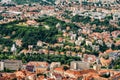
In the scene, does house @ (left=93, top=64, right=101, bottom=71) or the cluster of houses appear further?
house @ (left=93, top=64, right=101, bottom=71)

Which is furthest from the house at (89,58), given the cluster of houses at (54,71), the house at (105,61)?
the cluster of houses at (54,71)

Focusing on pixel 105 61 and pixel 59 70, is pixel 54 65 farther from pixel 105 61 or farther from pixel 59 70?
pixel 105 61

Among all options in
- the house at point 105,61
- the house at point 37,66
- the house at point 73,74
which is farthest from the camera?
the house at point 105,61

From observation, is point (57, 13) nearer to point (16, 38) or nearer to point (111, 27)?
point (111, 27)

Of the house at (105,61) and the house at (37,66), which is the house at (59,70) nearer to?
the house at (37,66)

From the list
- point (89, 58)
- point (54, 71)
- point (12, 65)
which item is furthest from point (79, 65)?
point (12, 65)

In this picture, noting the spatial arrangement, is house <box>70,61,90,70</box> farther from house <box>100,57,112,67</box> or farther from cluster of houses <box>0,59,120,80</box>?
house <box>100,57,112,67</box>

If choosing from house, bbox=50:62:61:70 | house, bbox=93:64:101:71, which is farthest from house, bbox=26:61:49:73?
house, bbox=93:64:101:71

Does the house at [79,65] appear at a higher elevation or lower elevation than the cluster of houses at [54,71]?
lower

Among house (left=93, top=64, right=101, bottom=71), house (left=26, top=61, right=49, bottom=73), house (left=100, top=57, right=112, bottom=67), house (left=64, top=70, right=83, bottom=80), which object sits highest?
house (left=64, top=70, right=83, bottom=80)

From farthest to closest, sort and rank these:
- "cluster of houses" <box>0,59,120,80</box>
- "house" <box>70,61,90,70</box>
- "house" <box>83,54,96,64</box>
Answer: "house" <box>83,54,96,64</box> < "house" <box>70,61,90,70</box> < "cluster of houses" <box>0,59,120,80</box>
